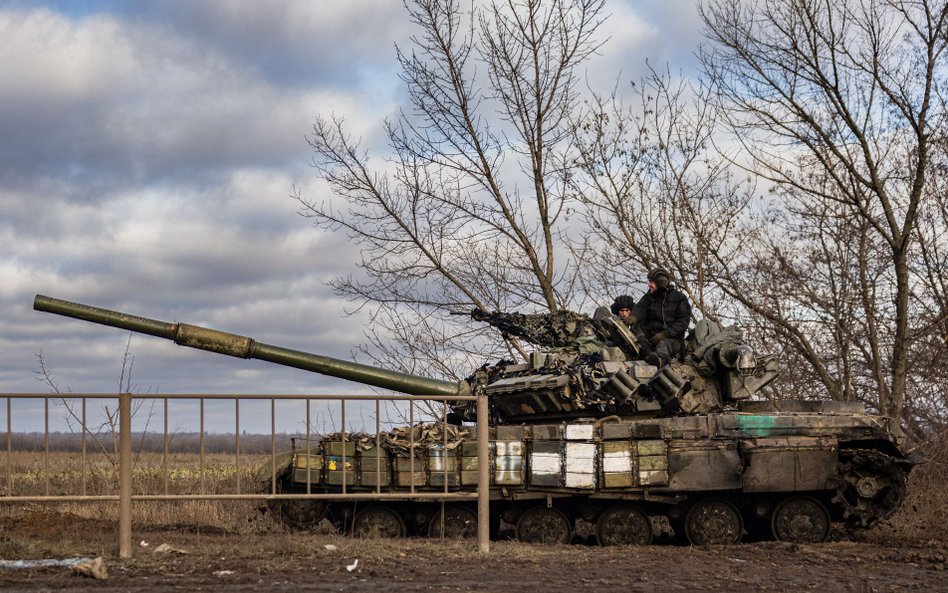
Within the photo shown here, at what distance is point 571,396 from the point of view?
1217 centimetres

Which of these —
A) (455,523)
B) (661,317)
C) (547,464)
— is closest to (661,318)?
(661,317)

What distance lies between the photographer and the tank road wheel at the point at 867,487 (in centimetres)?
1170

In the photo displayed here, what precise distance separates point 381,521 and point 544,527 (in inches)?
76.4

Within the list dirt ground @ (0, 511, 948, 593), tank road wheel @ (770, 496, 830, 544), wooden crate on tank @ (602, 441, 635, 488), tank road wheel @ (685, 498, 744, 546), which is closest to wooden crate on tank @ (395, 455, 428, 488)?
dirt ground @ (0, 511, 948, 593)

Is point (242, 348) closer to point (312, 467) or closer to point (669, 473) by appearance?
point (312, 467)

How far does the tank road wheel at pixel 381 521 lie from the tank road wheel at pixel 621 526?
235 centimetres

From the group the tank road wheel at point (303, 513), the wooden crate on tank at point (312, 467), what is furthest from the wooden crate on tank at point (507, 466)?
the tank road wheel at point (303, 513)

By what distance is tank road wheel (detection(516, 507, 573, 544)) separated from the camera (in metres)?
12.4

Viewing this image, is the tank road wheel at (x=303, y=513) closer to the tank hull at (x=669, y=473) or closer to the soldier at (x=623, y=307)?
the tank hull at (x=669, y=473)

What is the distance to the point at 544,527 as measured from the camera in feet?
40.8

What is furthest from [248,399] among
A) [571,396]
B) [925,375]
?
[925,375]

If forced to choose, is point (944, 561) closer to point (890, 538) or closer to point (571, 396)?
point (890, 538)

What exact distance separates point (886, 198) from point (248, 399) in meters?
11.0

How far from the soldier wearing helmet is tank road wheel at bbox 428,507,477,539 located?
2.78 meters
